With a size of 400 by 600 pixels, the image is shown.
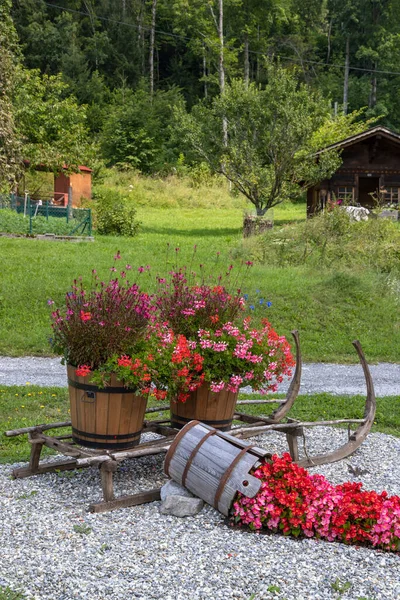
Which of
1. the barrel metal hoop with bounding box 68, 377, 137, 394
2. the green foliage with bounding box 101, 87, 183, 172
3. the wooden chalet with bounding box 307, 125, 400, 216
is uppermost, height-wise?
the green foliage with bounding box 101, 87, 183, 172

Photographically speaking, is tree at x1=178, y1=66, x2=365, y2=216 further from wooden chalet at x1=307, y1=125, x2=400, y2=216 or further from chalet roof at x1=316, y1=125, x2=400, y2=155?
wooden chalet at x1=307, y1=125, x2=400, y2=216

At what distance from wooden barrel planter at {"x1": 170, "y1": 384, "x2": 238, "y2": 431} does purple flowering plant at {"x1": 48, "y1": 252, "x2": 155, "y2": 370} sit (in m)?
0.75

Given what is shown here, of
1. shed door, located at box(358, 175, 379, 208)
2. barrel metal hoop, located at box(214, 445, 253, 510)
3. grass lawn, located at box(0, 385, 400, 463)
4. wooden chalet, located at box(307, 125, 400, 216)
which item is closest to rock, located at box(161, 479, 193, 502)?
barrel metal hoop, located at box(214, 445, 253, 510)

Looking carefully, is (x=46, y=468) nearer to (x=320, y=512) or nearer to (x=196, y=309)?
(x=196, y=309)

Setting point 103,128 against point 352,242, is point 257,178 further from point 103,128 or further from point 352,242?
point 103,128

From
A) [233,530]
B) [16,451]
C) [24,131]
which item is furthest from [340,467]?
[24,131]

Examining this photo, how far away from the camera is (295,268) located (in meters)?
17.4

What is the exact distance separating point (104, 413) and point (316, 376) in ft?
19.7

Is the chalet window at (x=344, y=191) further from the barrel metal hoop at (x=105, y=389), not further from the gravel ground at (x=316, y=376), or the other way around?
the barrel metal hoop at (x=105, y=389)

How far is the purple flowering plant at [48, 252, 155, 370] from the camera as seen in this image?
568cm

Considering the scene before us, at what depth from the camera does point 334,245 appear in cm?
1842

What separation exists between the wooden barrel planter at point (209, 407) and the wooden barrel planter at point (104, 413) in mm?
560

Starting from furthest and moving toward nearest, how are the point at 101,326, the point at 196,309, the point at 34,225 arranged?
the point at 34,225
the point at 196,309
the point at 101,326

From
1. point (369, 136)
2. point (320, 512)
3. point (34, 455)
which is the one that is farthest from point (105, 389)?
point (369, 136)
